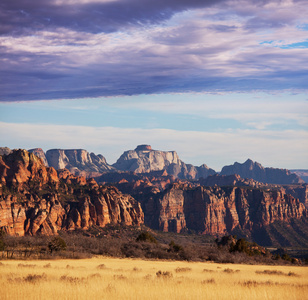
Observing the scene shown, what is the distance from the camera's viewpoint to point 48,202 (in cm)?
15475

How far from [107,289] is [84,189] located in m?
165

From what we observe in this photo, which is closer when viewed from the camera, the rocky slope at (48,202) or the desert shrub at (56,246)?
the desert shrub at (56,246)

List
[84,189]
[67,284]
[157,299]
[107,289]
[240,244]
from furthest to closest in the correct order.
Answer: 1. [84,189]
2. [240,244]
3. [67,284]
4. [107,289]
5. [157,299]

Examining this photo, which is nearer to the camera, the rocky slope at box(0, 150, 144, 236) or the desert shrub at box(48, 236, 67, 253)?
the desert shrub at box(48, 236, 67, 253)

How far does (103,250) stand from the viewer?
67875mm

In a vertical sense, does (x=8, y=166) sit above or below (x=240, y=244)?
above

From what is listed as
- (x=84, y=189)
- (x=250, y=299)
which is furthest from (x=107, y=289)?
(x=84, y=189)

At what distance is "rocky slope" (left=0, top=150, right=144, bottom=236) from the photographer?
460ft

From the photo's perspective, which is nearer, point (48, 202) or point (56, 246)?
point (56, 246)

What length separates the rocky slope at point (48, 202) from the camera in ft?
460

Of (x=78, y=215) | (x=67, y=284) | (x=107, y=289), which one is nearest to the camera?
(x=107, y=289)

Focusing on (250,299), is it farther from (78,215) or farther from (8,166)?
(8,166)

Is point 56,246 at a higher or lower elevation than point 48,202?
lower

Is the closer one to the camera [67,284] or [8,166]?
[67,284]
